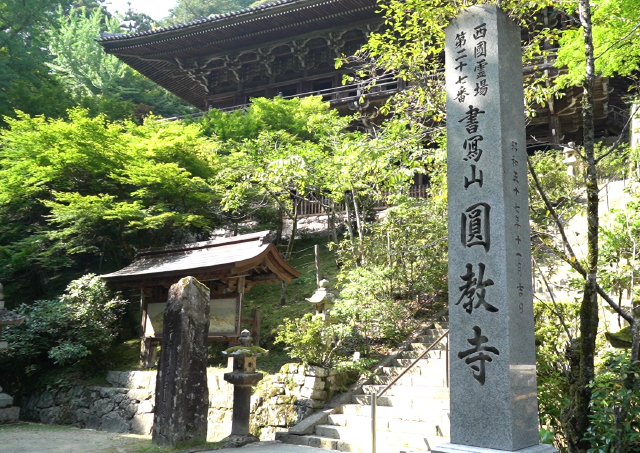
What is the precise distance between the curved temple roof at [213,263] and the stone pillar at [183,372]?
1915mm

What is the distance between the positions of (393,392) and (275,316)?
4514 mm

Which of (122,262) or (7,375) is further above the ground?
(122,262)

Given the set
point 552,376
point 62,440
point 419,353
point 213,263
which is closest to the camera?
point 552,376

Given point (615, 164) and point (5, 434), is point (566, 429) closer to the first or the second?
point (5, 434)

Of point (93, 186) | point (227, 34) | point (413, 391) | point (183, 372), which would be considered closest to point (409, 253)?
point (413, 391)

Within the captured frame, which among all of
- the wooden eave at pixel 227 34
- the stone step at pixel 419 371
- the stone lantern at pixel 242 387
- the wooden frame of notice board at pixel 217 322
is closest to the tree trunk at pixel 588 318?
the stone step at pixel 419 371

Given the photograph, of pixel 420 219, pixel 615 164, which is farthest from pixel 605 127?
pixel 420 219

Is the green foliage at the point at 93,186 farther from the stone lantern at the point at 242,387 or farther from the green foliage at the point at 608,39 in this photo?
the green foliage at the point at 608,39

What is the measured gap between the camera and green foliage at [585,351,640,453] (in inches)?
179

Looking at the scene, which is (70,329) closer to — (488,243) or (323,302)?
(323,302)

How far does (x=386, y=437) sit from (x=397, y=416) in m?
0.58

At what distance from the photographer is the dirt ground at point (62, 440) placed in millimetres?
7676

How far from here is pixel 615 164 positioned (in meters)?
13.3

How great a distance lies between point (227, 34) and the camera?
69.2 ft
